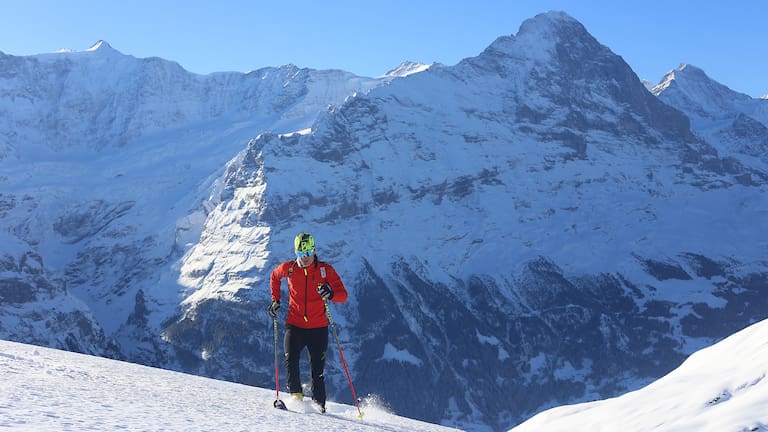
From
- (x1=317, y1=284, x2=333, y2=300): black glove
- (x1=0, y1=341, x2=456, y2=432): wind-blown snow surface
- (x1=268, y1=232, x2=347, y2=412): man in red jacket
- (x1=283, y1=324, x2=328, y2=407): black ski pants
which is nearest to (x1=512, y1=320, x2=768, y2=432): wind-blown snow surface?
(x1=0, y1=341, x2=456, y2=432): wind-blown snow surface

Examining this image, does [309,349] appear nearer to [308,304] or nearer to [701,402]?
[308,304]

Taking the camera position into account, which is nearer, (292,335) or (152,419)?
(152,419)

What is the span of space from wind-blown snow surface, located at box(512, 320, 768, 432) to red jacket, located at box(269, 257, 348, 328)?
4929 mm

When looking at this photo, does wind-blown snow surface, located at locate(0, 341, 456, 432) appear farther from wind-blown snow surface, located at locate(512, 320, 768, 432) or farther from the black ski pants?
wind-blown snow surface, located at locate(512, 320, 768, 432)

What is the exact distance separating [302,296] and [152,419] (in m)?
5.92

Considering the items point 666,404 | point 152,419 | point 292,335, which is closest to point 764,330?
point 666,404

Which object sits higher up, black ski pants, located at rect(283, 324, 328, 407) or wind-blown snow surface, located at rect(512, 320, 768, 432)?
black ski pants, located at rect(283, 324, 328, 407)

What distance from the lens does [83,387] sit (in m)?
15.8

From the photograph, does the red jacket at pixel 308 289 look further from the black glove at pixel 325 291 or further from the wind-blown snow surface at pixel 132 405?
the wind-blown snow surface at pixel 132 405

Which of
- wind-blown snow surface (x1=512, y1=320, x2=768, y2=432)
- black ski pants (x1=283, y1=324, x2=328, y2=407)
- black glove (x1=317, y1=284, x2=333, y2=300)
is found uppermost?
black glove (x1=317, y1=284, x2=333, y2=300)

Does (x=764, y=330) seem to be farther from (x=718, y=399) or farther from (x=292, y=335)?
(x=292, y=335)

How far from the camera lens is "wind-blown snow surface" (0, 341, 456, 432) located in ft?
37.9

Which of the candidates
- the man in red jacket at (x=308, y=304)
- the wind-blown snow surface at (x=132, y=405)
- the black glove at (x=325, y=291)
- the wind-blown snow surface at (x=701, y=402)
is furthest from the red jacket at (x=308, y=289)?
the wind-blown snow surface at (x=701, y=402)

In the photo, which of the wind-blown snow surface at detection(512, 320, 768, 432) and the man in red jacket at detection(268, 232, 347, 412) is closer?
the wind-blown snow surface at detection(512, 320, 768, 432)
